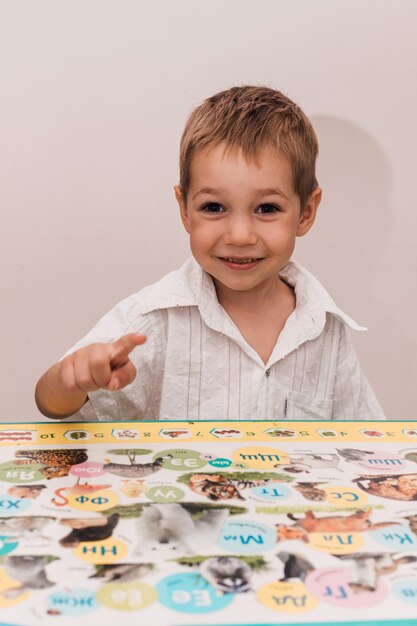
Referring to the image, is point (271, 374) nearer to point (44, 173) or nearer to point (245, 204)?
point (245, 204)

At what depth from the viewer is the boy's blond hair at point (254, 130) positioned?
32.1 inches

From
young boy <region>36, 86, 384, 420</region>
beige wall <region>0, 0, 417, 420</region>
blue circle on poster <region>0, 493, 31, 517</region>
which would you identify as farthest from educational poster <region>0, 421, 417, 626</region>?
beige wall <region>0, 0, 417, 420</region>

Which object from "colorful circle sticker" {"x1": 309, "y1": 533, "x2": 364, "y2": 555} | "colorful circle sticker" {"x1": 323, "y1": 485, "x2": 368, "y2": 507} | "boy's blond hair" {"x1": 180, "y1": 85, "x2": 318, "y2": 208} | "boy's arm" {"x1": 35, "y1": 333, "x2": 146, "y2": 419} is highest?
"boy's blond hair" {"x1": 180, "y1": 85, "x2": 318, "y2": 208}

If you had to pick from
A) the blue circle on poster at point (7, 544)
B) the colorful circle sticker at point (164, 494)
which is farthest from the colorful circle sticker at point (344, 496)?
the blue circle on poster at point (7, 544)

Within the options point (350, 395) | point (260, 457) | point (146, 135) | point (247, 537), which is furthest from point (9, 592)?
point (146, 135)

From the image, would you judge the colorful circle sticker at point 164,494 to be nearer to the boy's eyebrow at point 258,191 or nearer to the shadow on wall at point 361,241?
the boy's eyebrow at point 258,191

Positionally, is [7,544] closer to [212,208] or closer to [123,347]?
[123,347]

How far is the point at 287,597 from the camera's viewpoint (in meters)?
0.42

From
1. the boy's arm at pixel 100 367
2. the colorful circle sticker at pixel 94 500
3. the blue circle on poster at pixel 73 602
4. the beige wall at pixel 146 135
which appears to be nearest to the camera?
the blue circle on poster at pixel 73 602

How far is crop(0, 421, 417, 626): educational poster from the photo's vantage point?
41cm

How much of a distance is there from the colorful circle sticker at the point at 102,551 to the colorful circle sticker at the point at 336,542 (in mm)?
114

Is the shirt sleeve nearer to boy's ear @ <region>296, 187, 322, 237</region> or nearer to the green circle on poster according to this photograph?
boy's ear @ <region>296, 187, 322, 237</region>

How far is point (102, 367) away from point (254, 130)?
13.3 inches

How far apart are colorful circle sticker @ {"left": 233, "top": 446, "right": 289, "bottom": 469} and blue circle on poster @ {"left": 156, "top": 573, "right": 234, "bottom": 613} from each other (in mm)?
170
